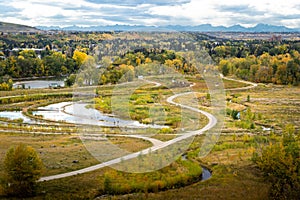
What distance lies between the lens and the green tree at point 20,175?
26.1 meters

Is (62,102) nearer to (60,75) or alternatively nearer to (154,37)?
(154,37)

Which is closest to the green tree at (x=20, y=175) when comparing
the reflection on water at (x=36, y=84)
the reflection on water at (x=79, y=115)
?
the reflection on water at (x=79, y=115)

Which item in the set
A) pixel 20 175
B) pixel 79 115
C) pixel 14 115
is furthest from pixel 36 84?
pixel 20 175

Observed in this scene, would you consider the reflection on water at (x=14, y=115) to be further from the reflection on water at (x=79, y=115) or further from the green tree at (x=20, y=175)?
the green tree at (x=20, y=175)

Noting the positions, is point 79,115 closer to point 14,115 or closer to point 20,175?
point 14,115

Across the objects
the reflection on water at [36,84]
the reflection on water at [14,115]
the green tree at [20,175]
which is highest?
the green tree at [20,175]

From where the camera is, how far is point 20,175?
26156mm

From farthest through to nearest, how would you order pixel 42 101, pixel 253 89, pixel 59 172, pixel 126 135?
pixel 253 89, pixel 42 101, pixel 126 135, pixel 59 172

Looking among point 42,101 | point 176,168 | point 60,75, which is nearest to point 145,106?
point 42,101

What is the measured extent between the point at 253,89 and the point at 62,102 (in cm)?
4316

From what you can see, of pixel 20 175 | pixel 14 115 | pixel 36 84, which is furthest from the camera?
pixel 36 84

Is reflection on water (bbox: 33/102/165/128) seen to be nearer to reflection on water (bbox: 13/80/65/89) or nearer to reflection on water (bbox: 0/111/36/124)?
reflection on water (bbox: 0/111/36/124)

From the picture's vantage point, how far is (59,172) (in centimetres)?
3022

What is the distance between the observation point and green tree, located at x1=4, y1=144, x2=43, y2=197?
26.1m
